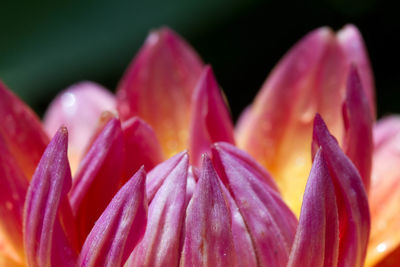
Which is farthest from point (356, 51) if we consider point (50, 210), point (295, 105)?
point (50, 210)

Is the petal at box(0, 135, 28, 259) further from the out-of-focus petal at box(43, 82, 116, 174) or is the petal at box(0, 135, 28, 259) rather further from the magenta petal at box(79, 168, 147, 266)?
the out-of-focus petal at box(43, 82, 116, 174)

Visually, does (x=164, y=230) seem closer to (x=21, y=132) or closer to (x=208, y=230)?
(x=208, y=230)

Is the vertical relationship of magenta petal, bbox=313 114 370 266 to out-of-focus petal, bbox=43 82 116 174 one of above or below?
below

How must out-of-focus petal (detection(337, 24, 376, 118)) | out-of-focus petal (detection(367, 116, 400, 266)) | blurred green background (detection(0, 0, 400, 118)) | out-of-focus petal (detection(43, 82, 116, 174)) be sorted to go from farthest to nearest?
blurred green background (detection(0, 0, 400, 118)), out-of-focus petal (detection(43, 82, 116, 174)), out-of-focus petal (detection(337, 24, 376, 118)), out-of-focus petal (detection(367, 116, 400, 266))

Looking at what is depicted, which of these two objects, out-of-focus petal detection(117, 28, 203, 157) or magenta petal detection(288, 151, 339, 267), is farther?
out-of-focus petal detection(117, 28, 203, 157)

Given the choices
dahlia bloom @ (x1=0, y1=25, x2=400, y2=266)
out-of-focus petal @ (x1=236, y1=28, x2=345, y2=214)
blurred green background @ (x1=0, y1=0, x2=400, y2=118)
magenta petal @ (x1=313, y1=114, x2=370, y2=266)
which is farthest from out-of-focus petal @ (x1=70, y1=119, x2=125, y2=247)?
blurred green background @ (x1=0, y1=0, x2=400, y2=118)

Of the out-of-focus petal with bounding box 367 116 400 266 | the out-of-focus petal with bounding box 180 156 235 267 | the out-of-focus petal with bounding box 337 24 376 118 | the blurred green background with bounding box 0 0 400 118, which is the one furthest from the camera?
the blurred green background with bounding box 0 0 400 118

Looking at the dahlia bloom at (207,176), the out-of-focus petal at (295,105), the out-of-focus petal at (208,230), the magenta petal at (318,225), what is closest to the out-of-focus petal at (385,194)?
the dahlia bloom at (207,176)
